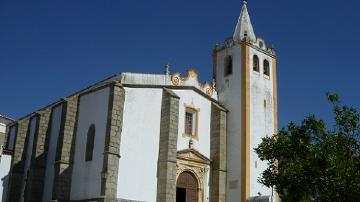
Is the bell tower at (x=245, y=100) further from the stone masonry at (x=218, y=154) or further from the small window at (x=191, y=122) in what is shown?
the small window at (x=191, y=122)

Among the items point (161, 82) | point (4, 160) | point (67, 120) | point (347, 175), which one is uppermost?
point (161, 82)

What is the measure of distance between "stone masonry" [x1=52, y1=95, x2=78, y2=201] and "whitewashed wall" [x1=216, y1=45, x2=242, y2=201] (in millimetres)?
9865

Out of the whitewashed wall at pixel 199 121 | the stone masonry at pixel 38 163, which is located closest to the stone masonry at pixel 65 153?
the stone masonry at pixel 38 163

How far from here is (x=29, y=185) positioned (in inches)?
1186

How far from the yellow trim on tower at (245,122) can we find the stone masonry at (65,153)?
34.3 ft

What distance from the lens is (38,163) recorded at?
101 ft

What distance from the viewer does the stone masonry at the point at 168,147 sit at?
26422 mm

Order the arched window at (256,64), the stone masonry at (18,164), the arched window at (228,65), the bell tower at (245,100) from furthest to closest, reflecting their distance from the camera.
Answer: the arched window at (228,65) → the arched window at (256,64) → the stone masonry at (18,164) → the bell tower at (245,100)

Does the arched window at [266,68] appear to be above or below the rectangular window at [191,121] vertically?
above

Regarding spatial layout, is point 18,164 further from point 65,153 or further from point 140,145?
point 140,145

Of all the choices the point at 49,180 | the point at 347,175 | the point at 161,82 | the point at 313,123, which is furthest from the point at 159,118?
the point at 347,175

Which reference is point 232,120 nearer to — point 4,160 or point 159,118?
point 159,118

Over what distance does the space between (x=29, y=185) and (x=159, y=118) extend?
9395 millimetres

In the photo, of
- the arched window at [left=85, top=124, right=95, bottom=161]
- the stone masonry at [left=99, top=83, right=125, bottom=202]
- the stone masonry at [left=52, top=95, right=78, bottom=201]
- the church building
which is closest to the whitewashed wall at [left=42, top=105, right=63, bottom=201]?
the church building
